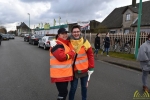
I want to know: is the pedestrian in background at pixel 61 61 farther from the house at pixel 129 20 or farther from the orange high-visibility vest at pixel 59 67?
the house at pixel 129 20

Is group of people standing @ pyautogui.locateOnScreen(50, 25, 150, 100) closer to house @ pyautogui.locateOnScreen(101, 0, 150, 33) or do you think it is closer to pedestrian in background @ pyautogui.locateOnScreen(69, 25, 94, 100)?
pedestrian in background @ pyautogui.locateOnScreen(69, 25, 94, 100)

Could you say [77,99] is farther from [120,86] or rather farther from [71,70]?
[120,86]

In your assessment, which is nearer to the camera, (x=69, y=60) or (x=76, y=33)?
(x=69, y=60)

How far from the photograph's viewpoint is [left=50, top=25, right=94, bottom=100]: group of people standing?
3117 mm

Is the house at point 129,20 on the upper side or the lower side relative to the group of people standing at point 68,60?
upper

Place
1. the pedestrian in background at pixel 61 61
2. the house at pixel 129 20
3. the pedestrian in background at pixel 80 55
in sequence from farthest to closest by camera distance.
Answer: the house at pixel 129 20
the pedestrian in background at pixel 80 55
the pedestrian in background at pixel 61 61

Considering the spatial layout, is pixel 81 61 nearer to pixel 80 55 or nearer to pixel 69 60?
pixel 80 55

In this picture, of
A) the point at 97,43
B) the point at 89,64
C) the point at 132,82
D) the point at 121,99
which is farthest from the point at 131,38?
the point at 89,64

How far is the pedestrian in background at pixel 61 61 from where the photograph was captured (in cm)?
307

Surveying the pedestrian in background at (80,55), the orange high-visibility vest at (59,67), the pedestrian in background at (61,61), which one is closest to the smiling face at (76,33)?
the pedestrian in background at (80,55)

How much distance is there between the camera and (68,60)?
3172mm

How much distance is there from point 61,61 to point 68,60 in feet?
0.46

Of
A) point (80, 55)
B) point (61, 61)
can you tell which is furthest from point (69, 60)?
point (80, 55)

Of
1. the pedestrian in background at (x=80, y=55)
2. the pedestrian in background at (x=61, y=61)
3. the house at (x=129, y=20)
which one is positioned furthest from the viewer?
the house at (x=129, y=20)
